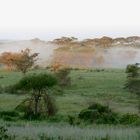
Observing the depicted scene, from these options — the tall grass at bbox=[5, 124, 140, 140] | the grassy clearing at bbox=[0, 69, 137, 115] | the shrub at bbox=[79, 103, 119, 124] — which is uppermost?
the tall grass at bbox=[5, 124, 140, 140]

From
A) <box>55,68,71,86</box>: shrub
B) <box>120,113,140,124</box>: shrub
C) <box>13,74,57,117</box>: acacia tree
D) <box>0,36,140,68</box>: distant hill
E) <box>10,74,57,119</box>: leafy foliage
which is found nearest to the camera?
<box>120,113,140,124</box>: shrub

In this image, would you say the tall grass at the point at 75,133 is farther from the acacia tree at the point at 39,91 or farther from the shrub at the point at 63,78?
the shrub at the point at 63,78

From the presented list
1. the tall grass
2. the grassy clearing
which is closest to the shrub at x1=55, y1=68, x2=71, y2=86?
the grassy clearing

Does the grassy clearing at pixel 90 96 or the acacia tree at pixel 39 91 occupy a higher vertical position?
the acacia tree at pixel 39 91

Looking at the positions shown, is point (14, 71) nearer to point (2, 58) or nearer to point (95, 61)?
point (2, 58)

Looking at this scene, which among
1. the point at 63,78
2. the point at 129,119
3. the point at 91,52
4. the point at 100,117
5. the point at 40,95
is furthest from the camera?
the point at 91,52

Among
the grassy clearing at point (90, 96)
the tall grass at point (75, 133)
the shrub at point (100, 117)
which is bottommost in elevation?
the grassy clearing at point (90, 96)

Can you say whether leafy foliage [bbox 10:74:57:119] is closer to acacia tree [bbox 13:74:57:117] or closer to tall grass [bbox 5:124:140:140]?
acacia tree [bbox 13:74:57:117]

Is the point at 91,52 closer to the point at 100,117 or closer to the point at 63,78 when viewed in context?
the point at 63,78

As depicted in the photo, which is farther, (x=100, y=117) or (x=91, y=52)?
(x=91, y=52)

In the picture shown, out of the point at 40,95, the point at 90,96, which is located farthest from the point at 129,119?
the point at 90,96

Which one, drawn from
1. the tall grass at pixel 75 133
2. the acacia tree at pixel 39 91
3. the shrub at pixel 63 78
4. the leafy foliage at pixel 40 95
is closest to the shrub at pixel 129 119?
the leafy foliage at pixel 40 95

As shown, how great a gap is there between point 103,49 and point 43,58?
14216 mm

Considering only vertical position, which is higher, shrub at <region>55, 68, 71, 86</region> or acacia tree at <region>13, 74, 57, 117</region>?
acacia tree at <region>13, 74, 57, 117</region>
